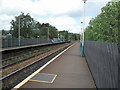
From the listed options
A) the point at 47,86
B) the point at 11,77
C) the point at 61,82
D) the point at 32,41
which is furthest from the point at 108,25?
the point at 32,41

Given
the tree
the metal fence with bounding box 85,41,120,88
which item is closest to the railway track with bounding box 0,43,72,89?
the metal fence with bounding box 85,41,120,88

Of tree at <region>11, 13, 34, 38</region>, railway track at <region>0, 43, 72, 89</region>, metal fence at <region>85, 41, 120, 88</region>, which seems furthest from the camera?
tree at <region>11, 13, 34, 38</region>

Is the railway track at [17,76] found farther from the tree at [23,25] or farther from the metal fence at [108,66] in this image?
the tree at [23,25]

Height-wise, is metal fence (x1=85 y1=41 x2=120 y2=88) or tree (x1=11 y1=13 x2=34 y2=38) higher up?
tree (x1=11 y1=13 x2=34 y2=38)

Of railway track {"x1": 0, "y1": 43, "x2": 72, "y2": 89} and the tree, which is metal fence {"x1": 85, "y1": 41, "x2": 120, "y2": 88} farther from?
the tree

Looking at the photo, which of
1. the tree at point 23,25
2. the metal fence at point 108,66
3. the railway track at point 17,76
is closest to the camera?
the metal fence at point 108,66

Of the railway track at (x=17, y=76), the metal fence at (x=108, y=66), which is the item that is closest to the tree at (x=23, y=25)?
the railway track at (x=17, y=76)

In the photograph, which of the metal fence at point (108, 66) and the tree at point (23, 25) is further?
the tree at point (23, 25)

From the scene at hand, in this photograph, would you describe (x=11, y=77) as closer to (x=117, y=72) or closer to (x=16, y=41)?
(x=117, y=72)

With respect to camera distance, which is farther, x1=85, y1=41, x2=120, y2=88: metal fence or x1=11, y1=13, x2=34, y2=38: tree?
x1=11, y1=13, x2=34, y2=38: tree

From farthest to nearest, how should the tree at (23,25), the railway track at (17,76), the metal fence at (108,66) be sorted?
1. the tree at (23,25)
2. the railway track at (17,76)
3. the metal fence at (108,66)

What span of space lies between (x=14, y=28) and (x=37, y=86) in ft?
286

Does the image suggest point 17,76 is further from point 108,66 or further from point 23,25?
point 23,25

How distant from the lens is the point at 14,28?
294 ft
